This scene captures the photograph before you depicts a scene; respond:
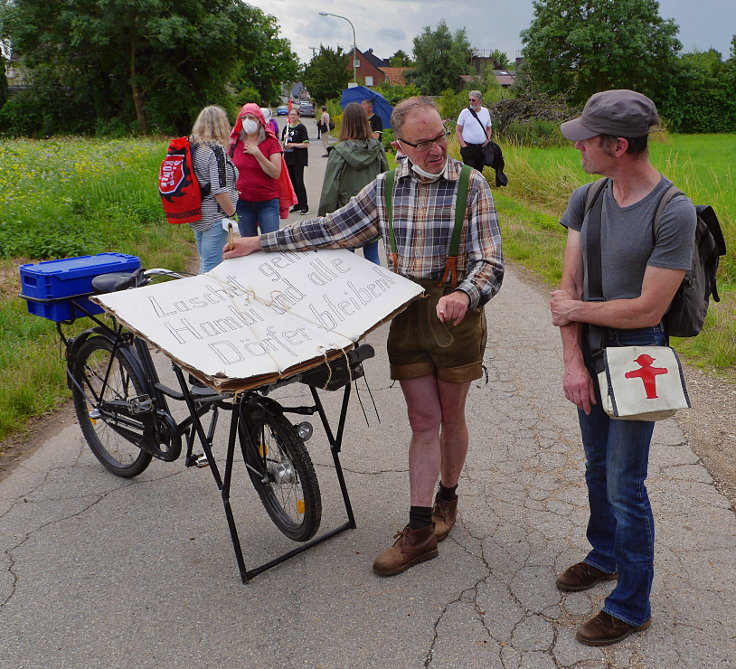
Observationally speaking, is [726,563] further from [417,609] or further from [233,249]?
[233,249]

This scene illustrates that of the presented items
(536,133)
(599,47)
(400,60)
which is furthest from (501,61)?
(536,133)

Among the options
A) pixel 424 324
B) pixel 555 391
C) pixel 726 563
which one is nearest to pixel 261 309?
pixel 424 324

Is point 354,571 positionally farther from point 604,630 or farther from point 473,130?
point 473,130

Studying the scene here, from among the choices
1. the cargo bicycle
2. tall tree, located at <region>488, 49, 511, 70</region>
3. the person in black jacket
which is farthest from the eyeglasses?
tall tree, located at <region>488, 49, 511, 70</region>

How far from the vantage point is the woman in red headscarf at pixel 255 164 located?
7407mm

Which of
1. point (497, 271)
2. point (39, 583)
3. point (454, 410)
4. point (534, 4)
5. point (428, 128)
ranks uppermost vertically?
point (534, 4)

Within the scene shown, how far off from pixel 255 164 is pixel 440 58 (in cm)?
7720

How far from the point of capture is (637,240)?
7.88 ft

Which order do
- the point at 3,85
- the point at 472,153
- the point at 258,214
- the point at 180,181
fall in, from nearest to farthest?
the point at 180,181 → the point at 258,214 → the point at 472,153 → the point at 3,85

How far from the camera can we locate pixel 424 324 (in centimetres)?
311

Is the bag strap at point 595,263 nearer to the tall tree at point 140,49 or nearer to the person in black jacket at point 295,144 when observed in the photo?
the person in black jacket at point 295,144

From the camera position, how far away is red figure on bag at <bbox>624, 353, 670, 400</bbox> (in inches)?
95.8

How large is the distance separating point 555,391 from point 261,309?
3012 millimetres

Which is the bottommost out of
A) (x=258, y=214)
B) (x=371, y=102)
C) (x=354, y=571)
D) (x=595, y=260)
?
(x=354, y=571)
